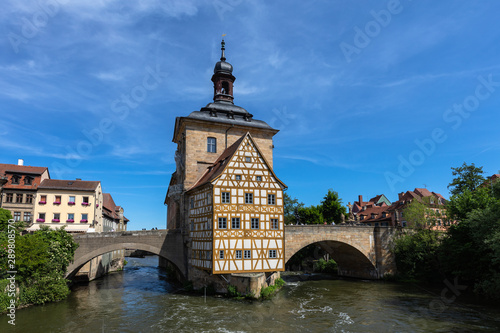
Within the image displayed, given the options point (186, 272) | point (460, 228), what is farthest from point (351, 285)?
point (186, 272)

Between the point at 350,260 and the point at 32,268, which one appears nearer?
the point at 32,268

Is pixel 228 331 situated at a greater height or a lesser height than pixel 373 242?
lesser

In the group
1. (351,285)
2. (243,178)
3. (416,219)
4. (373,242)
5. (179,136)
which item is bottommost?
(351,285)

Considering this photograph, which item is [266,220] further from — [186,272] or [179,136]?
[179,136]

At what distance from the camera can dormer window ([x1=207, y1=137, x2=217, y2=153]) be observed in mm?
30344

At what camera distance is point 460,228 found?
27031 mm

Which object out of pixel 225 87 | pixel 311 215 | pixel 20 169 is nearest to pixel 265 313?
pixel 225 87

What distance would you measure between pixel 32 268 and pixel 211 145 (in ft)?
52.2

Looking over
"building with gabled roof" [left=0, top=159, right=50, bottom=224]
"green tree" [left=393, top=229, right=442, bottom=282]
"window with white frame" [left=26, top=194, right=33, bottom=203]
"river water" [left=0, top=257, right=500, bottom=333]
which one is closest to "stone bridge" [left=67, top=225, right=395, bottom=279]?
"green tree" [left=393, top=229, right=442, bottom=282]

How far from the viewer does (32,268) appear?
21.4 metres

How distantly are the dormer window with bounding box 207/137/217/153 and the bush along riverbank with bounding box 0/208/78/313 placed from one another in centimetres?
1318

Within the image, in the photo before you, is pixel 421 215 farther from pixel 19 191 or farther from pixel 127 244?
pixel 19 191

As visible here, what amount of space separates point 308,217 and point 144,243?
30.2 m

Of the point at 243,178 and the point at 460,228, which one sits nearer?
the point at 243,178
